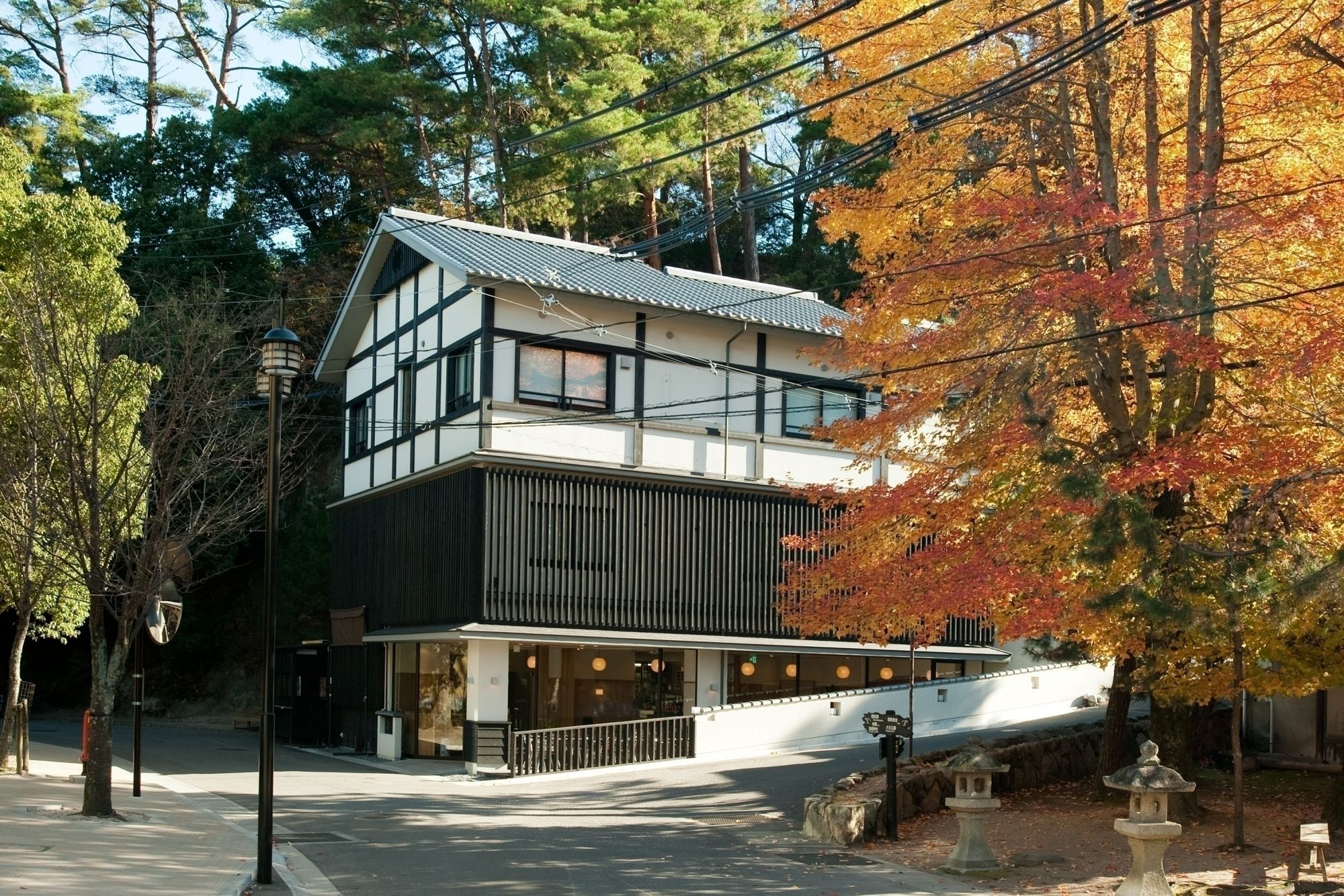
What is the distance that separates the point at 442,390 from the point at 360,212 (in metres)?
17.5

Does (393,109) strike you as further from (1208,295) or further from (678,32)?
(1208,295)

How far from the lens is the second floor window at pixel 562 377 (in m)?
27.8

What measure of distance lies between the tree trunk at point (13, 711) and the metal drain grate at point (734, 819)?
12.6m

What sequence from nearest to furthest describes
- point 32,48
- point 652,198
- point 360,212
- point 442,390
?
point 442,390, point 652,198, point 360,212, point 32,48

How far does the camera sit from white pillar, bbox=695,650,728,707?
29578mm

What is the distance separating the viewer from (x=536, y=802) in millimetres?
21609

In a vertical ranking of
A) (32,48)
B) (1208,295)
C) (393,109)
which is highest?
(32,48)

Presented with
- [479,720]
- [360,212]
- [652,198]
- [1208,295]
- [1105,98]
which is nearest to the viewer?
[1208,295]

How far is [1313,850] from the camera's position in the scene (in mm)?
12984

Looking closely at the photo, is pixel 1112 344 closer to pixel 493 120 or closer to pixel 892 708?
pixel 892 708

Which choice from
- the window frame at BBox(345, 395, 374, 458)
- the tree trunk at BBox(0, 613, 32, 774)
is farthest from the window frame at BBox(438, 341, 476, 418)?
the tree trunk at BBox(0, 613, 32, 774)

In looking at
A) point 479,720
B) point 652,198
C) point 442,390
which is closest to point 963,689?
point 479,720

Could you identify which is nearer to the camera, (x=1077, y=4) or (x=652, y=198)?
(x=1077, y=4)

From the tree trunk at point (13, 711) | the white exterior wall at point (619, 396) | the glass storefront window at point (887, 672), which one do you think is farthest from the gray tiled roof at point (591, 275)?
the tree trunk at point (13, 711)
